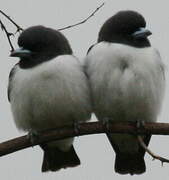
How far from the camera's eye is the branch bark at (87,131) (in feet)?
19.3

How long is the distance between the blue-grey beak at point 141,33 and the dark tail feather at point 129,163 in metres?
1.63

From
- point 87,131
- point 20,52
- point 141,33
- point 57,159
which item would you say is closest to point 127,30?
point 141,33

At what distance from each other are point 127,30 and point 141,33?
0.21 m

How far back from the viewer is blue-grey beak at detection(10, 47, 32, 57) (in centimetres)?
657

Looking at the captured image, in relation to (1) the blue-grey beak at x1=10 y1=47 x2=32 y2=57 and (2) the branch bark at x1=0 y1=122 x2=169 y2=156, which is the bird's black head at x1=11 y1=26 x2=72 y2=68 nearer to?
(1) the blue-grey beak at x1=10 y1=47 x2=32 y2=57

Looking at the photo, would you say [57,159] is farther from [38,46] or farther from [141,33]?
[141,33]

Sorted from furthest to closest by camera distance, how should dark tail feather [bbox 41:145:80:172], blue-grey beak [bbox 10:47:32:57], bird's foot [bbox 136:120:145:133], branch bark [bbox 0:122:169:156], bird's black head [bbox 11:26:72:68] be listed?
dark tail feather [bbox 41:145:80:172] < bird's black head [bbox 11:26:72:68] < blue-grey beak [bbox 10:47:32:57] < bird's foot [bbox 136:120:145:133] < branch bark [bbox 0:122:169:156]

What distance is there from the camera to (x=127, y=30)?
6.83 m

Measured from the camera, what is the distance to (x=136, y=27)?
6.83 metres

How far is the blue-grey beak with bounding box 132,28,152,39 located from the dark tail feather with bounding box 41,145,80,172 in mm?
1736

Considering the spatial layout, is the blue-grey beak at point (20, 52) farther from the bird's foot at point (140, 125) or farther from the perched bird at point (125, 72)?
the bird's foot at point (140, 125)

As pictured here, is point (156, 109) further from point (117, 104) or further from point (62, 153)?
point (62, 153)

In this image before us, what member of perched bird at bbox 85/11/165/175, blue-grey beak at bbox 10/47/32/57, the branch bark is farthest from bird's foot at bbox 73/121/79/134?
blue-grey beak at bbox 10/47/32/57

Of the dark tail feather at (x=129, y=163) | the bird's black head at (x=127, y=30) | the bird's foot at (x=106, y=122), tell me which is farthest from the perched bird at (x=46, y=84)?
the dark tail feather at (x=129, y=163)
